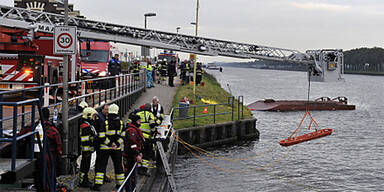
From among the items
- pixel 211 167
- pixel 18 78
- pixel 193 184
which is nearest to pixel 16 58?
pixel 18 78

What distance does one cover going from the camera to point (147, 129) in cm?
1301

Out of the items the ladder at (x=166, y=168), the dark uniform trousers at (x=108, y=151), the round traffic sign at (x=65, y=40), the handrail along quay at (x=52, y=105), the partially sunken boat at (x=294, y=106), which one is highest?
the round traffic sign at (x=65, y=40)

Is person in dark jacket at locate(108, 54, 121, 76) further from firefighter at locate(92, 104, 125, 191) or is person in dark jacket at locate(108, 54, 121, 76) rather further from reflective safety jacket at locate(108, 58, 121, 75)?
firefighter at locate(92, 104, 125, 191)

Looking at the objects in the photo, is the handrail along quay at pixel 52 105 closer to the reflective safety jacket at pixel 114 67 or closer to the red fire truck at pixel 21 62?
the red fire truck at pixel 21 62

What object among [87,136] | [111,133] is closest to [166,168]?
[111,133]

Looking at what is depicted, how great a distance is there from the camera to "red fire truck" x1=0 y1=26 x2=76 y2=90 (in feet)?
58.2

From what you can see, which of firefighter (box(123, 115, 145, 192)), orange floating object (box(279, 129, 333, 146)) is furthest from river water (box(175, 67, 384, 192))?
firefighter (box(123, 115, 145, 192))

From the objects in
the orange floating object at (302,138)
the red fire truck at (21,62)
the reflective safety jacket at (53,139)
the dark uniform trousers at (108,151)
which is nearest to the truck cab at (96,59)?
the red fire truck at (21,62)

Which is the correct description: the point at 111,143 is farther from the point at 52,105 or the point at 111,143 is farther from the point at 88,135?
the point at 52,105

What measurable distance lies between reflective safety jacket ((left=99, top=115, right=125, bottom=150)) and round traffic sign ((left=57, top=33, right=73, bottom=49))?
2007mm

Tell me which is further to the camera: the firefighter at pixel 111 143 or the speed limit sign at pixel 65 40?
the speed limit sign at pixel 65 40

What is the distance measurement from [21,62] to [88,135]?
8.79m

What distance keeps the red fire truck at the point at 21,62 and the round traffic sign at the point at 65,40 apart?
24.8ft

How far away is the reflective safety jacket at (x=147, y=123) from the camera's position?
12.9 metres
